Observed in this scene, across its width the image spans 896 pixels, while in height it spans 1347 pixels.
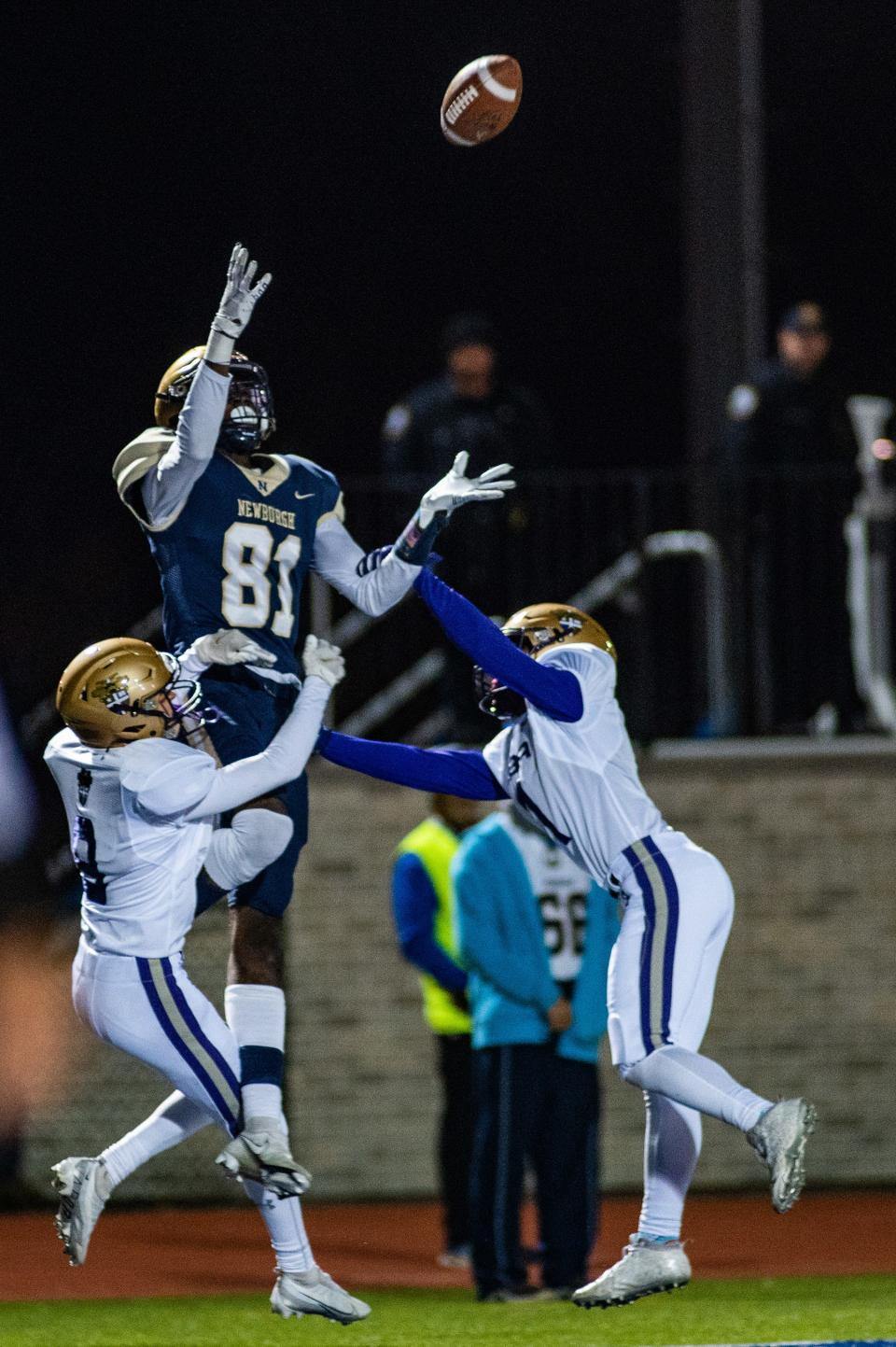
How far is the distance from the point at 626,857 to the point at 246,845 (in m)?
1.15

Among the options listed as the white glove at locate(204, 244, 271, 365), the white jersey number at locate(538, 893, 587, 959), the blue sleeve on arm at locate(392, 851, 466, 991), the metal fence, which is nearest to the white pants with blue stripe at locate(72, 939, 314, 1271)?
the white glove at locate(204, 244, 271, 365)

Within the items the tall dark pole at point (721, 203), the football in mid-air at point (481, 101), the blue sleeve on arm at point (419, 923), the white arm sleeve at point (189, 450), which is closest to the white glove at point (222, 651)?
the white arm sleeve at point (189, 450)

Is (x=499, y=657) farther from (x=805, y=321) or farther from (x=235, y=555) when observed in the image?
(x=805, y=321)

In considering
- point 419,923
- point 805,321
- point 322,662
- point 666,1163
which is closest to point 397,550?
point 322,662

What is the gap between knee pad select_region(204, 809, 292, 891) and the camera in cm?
684

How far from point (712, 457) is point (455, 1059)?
3.75 metres

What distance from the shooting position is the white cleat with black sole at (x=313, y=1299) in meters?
6.64

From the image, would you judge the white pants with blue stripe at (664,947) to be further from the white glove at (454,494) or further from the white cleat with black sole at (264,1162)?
the white glove at (454,494)

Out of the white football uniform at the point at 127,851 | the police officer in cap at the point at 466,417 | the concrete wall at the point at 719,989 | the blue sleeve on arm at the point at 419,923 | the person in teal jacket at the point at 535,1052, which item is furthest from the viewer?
the concrete wall at the point at 719,989

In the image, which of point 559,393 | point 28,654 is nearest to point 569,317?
point 559,393

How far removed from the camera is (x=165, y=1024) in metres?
6.64

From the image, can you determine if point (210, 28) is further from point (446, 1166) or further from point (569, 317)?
point (446, 1166)

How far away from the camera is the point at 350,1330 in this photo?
8.20m

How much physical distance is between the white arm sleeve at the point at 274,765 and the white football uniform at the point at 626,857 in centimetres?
74
